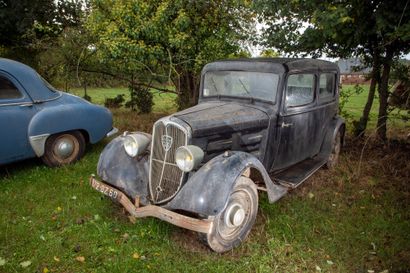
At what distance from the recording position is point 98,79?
10.8 m

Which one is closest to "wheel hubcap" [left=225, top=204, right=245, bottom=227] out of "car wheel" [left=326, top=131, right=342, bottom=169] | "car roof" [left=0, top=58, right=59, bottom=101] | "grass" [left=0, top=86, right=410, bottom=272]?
"grass" [left=0, top=86, right=410, bottom=272]

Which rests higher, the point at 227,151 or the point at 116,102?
the point at 227,151

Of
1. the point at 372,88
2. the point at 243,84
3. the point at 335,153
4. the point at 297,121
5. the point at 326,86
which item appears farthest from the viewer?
the point at 372,88

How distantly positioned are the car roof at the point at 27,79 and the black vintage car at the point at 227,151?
1973 mm

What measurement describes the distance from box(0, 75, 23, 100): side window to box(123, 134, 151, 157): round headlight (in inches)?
88.1

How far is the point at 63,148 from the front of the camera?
5305mm

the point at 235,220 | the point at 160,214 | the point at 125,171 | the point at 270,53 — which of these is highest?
the point at 270,53

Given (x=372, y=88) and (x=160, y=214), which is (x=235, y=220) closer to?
(x=160, y=214)

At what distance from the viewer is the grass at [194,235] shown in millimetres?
3070

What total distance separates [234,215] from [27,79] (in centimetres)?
381

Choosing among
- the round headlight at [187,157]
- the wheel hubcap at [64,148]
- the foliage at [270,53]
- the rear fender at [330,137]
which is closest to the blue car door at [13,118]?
the wheel hubcap at [64,148]

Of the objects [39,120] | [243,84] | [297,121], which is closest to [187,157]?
[243,84]

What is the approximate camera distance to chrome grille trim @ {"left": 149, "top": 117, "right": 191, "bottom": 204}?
335cm

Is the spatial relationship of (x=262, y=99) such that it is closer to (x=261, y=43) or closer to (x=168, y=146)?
(x=168, y=146)
